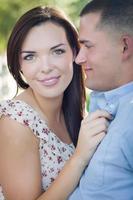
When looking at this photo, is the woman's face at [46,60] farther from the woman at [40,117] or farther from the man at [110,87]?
the man at [110,87]

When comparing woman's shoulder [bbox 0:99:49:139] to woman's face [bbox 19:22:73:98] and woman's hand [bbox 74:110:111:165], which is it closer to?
woman's face [bbox 19:22:73:98]

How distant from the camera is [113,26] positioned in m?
1.88

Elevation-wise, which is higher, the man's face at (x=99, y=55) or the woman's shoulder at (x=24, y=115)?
the man's face at (x=99, y=55)

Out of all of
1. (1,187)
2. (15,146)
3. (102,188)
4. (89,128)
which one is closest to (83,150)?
(89,128)

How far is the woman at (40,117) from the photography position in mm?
2180

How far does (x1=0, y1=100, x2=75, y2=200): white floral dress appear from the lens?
2295mm

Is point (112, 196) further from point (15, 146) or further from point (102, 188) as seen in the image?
point (15, 146)

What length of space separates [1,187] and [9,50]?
0.59 metres

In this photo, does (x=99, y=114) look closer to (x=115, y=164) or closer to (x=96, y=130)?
(x=96, y=130)

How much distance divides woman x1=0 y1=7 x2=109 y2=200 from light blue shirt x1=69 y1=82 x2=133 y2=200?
20cm

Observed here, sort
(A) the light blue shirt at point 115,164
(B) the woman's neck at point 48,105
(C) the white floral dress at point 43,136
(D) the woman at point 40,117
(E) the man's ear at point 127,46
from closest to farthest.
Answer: (A) the light blue shirt at point 115,164
(E) the man's ear at point 127,46
(D) the woman at point 40,117
(C) the white floral dress at point 43,136
(B) the woman's neck at point 48,105

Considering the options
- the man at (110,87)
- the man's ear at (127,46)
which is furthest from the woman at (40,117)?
the man's ear at (127,46)

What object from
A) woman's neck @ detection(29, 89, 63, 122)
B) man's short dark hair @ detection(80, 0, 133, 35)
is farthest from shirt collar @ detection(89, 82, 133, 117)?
woman's neck @ detection(29, 89, 63, 122)

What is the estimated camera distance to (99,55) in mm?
1855
